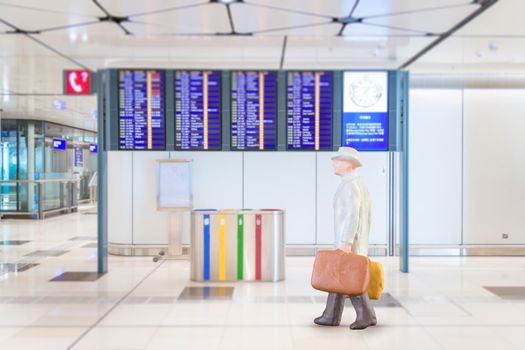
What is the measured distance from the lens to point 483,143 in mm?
9445

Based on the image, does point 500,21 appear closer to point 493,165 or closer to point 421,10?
point 421,10

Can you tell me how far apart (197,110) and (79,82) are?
176 centimetres

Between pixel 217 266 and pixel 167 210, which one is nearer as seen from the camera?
pixel 217 266

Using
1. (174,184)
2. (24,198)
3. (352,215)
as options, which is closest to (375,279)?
(352,215)

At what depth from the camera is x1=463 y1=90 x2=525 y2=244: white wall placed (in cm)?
942

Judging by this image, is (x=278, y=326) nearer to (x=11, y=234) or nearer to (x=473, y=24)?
(x=473, y=24)

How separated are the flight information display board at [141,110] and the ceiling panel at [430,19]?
3.10m

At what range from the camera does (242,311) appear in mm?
5418

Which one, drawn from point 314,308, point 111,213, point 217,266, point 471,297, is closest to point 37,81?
point 111,213

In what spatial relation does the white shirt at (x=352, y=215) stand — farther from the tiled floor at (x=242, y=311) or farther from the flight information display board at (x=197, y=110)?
the flight information display board at (x=197, y=110)

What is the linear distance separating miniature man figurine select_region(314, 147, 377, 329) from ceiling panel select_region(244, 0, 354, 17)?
1401 millimetres

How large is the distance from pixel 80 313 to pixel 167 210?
3435 millimetres

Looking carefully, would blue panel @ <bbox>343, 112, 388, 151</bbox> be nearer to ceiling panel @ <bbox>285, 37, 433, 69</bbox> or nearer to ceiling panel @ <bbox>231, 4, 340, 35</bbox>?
ceiling panel @ <bbox>285, 37, 433, 69</bbox>

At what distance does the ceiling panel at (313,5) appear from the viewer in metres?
4.82
